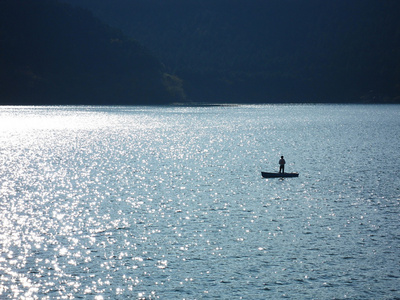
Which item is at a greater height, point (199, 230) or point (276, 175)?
point (276, 175)

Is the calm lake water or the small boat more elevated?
the small boat

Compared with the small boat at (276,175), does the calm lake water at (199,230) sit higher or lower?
lower

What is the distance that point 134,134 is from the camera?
153375mm

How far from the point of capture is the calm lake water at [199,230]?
105 ft

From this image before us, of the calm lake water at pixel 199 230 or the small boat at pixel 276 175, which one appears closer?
the calm lake water at pixel 199 230

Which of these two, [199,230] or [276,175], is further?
[276,175]

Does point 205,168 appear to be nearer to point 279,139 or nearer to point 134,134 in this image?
point 279,139

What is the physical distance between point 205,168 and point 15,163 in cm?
3134

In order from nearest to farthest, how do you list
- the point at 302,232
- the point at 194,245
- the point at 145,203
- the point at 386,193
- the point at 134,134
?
1. the point at 194,245
2. the point at 302,232
3. the point at 145,203
4. the point at 386,193
5. the point at 134,134

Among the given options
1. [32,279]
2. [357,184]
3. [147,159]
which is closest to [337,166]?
[357,184]

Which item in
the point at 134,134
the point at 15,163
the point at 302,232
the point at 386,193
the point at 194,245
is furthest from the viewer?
the point at 134,134

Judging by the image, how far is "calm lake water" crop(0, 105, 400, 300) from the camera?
3203 cm

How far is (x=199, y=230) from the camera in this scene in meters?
43.8

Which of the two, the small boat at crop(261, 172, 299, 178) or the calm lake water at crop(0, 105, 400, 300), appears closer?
the calm lake water at crop(0, 105, 400, 300)
